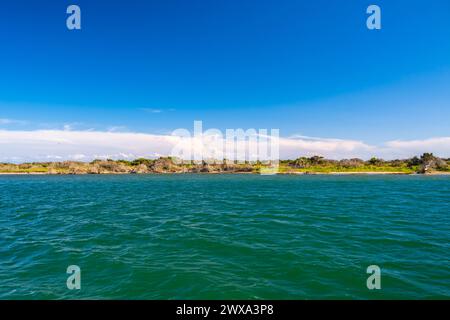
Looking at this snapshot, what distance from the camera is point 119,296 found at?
13273 mm

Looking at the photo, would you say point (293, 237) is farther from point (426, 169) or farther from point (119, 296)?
point (426, 169)

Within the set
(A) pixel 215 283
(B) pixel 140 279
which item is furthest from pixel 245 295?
(B) pixel 140 279

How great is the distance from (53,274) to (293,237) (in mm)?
18792

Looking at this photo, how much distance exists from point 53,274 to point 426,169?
23709 centimetres

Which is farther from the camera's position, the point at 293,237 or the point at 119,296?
the point at 293,237
